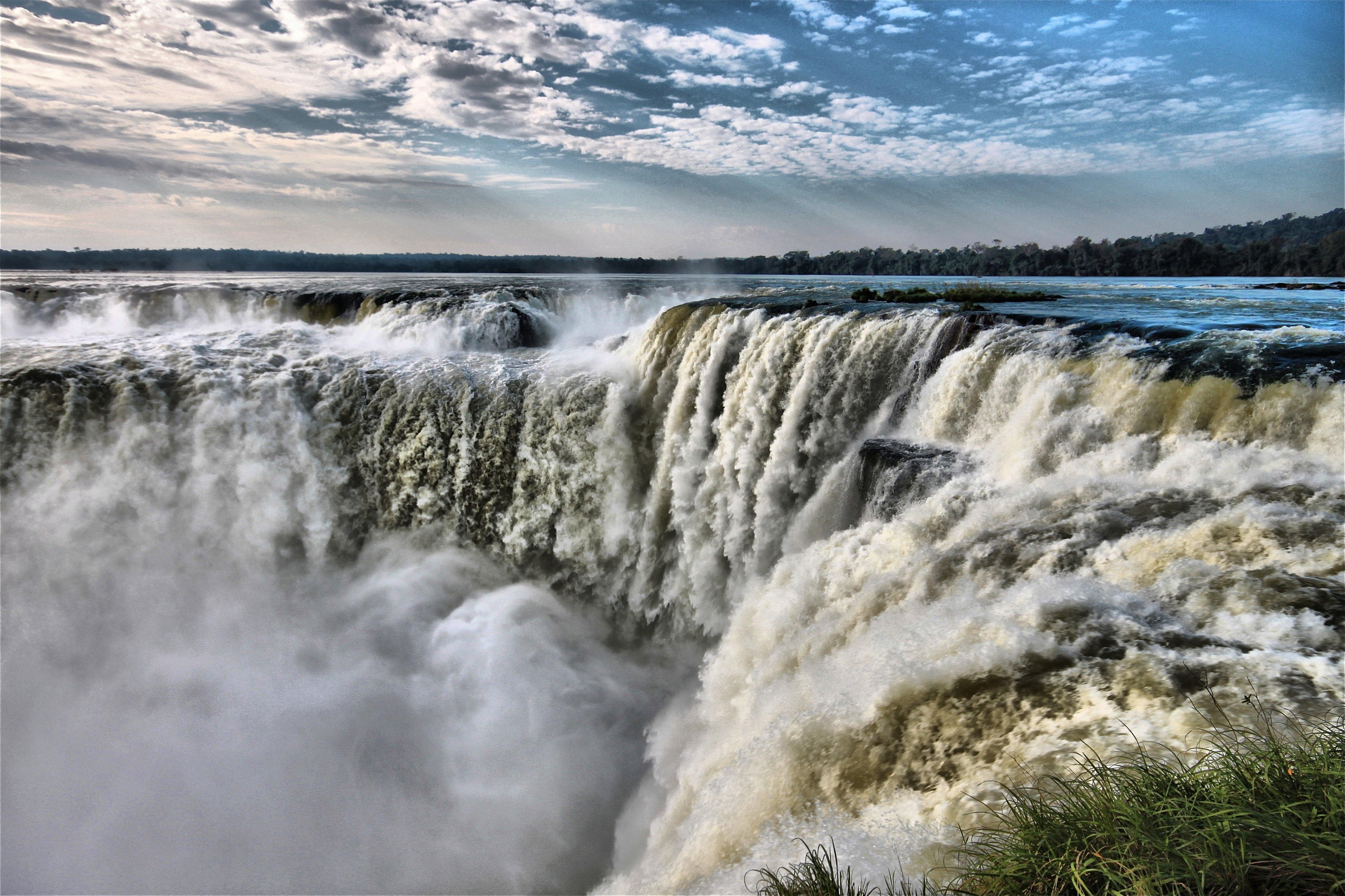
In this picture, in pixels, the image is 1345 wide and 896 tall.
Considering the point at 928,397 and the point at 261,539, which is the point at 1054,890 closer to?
the point at 928,397

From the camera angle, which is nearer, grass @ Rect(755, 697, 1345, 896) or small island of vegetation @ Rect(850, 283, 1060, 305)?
grass @ Rect(755, 697, 1345, 896)

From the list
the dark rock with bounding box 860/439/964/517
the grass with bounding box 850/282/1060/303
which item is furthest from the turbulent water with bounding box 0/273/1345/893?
the grass with bounding box 850/282/1060/303

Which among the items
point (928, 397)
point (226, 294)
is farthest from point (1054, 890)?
→ point (226, 294)

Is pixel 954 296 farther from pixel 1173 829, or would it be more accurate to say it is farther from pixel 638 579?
pixel 1173 829

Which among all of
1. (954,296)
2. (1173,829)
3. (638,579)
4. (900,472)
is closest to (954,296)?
(954,296)

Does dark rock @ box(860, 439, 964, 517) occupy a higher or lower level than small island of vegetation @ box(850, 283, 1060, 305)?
lower

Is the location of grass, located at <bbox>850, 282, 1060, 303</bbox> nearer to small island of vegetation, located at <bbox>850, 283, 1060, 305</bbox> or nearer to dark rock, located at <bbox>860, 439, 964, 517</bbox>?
small island of vegetation, located at <bbox>850, 283, 1060, 305</bbox>
